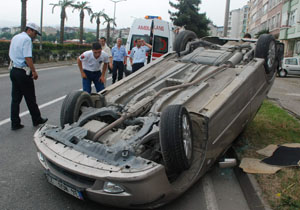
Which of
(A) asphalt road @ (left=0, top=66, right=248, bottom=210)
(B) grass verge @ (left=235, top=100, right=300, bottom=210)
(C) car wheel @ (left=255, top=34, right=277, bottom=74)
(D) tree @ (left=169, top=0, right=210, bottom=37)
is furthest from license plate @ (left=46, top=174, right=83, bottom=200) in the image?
(D) tree @ (left=169, top=0, right=210, bottom=37)

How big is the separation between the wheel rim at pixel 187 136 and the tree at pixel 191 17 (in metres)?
37.9

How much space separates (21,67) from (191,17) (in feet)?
121

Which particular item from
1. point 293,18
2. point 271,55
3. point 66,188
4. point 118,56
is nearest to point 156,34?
point 118,56

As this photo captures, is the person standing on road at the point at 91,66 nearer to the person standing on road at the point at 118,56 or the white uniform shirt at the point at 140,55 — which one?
the white uniform shirt at the point at 140,55

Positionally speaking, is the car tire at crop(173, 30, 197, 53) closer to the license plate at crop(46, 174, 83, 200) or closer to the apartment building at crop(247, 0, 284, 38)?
the license plate at crop(46, 174, 83, 200)

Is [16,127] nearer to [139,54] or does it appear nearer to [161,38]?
[139,54]

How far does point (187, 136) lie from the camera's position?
350 centimetres

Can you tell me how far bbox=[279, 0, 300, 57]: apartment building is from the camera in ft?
104

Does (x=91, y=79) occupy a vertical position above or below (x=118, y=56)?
below

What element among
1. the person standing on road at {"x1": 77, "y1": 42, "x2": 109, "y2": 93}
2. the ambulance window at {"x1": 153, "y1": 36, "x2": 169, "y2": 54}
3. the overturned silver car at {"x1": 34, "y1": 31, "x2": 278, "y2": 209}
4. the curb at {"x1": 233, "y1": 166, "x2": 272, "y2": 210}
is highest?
the ambulance window at {"x1": 153, "y1": 36, "x2": 169, "y2": 54}

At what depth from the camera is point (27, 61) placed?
553 cm

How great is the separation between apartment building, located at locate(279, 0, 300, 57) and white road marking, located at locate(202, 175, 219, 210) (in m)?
31.0

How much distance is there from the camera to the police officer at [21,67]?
18.0ft

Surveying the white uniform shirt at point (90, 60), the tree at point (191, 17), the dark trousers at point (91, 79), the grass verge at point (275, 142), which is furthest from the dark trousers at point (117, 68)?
the tree at point (191, 17)
